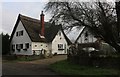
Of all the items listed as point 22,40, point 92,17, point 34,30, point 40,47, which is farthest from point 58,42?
point 92,17

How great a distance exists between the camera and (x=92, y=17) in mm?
25078

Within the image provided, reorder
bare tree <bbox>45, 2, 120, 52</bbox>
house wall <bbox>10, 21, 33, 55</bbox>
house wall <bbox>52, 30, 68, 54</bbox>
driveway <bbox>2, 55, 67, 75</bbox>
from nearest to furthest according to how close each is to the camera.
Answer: driveway <bbox>2, 55, 67, 75</bbox> < bare tree <bbox>45, 2, 120, 52</bbox> < house wall <bbox>10, 21, 33, 55</bbox> < house wall <bbox>52, 30, 68, 54</bbox>

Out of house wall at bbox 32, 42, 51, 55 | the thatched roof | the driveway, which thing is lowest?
the driveway

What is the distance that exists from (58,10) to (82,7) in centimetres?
268

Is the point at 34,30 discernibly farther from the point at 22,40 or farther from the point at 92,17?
the point at 92,17

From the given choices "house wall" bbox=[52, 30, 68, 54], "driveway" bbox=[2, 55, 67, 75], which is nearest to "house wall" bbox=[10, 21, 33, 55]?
"house wall" bbox=[52, 30, 68, 54]

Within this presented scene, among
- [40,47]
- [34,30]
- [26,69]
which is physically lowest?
[26,69]

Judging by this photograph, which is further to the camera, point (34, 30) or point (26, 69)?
point (34, 30)

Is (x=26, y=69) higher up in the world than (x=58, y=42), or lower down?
lower down

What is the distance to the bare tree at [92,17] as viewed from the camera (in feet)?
80.5

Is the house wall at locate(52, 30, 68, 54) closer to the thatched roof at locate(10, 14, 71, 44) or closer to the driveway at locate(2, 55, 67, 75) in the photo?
the thatched roof at locate(10, 14, 71, 44)

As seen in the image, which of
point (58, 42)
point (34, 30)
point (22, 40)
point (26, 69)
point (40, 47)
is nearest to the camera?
point (26, 69)

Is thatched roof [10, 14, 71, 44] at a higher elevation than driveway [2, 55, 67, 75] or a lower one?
higher

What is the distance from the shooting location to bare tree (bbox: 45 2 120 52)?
24.5m
